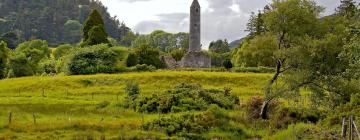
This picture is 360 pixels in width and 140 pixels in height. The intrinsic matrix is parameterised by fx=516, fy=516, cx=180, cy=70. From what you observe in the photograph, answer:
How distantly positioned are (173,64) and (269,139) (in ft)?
217

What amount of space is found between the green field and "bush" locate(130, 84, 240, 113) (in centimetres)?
169

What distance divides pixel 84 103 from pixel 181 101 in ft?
29.5

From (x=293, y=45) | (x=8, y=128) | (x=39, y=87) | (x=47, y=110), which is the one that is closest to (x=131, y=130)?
(x=8, y=128)

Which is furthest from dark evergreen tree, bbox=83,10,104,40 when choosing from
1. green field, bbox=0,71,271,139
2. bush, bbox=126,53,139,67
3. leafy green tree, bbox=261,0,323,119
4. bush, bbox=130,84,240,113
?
leafy green tree, bbox=261,0,323,119

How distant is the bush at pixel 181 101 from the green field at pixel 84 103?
5.54ft

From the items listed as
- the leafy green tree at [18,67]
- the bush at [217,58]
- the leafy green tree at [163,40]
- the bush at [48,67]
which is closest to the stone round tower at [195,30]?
the bush at [48,67]

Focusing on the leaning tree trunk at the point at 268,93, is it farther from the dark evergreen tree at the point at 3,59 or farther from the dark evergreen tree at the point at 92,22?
the dark evergreen tree at the point at 92,22

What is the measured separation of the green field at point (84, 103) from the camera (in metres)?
31.5

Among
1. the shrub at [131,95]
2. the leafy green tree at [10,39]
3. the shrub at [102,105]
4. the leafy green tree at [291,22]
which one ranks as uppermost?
the leafy green tree at [10,39]

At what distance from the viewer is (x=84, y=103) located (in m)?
44.7

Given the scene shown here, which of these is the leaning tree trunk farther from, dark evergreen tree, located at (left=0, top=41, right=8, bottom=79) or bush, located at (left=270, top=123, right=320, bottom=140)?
dark evergreen tree, located at (left=0, top=41, right=8, bottom=79)

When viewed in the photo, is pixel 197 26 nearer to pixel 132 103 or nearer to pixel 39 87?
pixel 39 87

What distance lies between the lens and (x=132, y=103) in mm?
43344

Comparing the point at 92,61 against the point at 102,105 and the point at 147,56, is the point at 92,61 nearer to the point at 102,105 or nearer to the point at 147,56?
the point at 147,56
